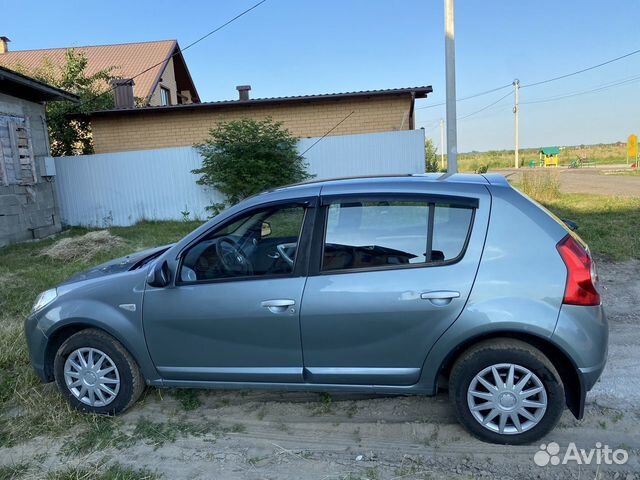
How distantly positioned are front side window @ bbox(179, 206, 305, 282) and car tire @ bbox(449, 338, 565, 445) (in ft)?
4.02

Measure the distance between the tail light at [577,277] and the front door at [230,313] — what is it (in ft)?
4.90

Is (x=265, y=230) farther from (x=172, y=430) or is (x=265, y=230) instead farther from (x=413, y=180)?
(x=172, y=430)

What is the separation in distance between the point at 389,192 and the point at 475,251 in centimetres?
62

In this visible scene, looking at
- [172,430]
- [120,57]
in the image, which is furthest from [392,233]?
[120,57]

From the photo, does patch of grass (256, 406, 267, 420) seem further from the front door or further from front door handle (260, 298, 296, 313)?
front door handle (260, 298, 296, 313)

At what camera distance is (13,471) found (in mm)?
2691

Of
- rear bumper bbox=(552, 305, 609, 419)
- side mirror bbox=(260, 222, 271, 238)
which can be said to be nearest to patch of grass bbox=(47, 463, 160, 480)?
side mirror bbox=(260, 222, 271, 238)

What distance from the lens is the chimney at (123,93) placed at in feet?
54.5

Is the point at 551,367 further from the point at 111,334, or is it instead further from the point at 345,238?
the point at 111,334

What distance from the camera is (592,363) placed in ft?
8.57

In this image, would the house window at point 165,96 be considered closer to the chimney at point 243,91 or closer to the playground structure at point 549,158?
the chimney at point 243,91

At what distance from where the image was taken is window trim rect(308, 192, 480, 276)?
2721mm

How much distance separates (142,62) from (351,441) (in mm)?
26568

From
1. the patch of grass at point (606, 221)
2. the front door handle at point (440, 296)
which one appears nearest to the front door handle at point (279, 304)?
the front door handle at point (440, 296)
